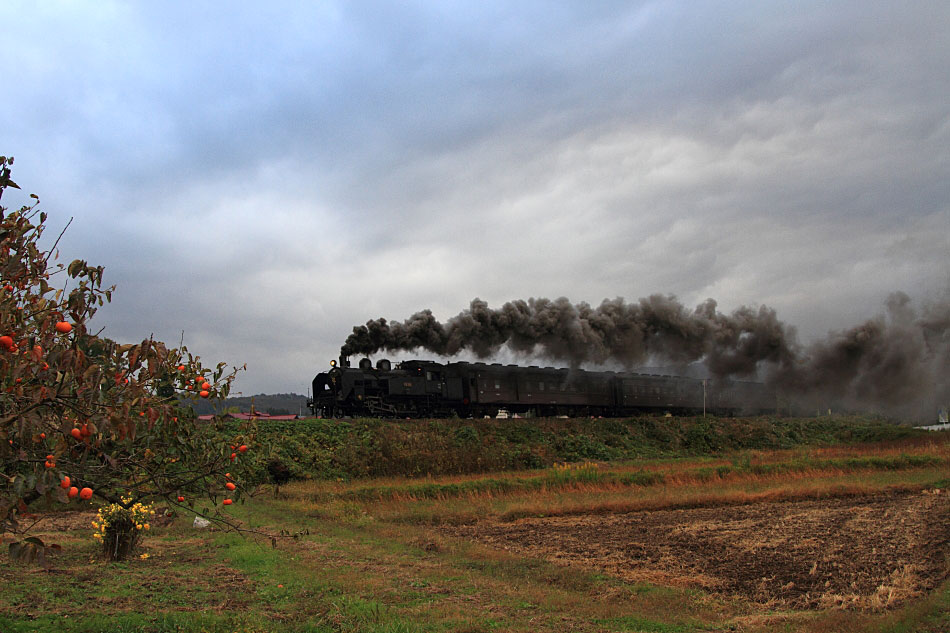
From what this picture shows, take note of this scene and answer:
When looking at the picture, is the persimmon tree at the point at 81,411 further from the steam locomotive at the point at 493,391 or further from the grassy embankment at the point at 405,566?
the steam locomotive at the point at 493,391

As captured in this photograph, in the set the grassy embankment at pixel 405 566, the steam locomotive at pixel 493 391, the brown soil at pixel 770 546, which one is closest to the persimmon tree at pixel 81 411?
the grassy embankment at pixel 405 566

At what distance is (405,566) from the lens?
12.1 m

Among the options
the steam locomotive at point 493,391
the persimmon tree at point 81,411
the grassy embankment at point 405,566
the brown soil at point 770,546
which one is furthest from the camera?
the steam locomotive at point 493,391

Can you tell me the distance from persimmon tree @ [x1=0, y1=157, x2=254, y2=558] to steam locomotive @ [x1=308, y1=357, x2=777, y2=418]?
103 ft

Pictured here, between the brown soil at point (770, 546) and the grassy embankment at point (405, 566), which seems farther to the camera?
the brown soil at point (770, 546)

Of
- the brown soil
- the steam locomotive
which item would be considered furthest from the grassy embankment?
the steam locomotive

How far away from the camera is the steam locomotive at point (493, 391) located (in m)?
37.6

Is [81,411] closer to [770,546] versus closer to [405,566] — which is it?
[405,566]

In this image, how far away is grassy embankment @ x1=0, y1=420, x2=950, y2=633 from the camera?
823 centimetres

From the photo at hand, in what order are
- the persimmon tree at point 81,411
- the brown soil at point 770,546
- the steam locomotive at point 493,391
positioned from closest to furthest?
the persimmon tree at point 81,411 < the brown soil at point 770,546 < the steam locomotive at point 493,391

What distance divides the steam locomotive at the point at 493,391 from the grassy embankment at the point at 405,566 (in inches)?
248

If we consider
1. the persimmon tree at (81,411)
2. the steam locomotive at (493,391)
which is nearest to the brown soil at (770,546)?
the persimmon tree at (81,411)

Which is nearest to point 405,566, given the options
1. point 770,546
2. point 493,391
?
point 770,546

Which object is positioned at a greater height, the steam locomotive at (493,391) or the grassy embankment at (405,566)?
the steam locomotive at (493,391)
